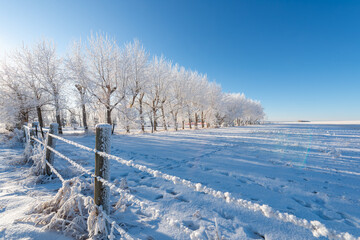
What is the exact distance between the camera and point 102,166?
6.37 feet

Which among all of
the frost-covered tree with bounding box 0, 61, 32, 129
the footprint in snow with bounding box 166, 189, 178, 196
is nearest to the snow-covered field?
the footprint in snow with bounding box 166, 189, 178, 196

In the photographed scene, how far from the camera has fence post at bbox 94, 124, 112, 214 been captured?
1920 mm

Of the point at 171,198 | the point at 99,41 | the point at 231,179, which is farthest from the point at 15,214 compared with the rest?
the point at 99,41

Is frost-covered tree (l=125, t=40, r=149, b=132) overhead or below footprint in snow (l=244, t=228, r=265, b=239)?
overhead

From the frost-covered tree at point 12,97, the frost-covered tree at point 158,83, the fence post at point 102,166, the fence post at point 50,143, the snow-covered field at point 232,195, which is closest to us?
the fence post at point 102,166

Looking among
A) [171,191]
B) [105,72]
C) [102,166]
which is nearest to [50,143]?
[102,166]

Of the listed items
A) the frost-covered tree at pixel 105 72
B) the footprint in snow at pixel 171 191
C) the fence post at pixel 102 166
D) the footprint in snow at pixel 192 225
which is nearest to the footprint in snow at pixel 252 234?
the footprint in snow at pixel 192 225

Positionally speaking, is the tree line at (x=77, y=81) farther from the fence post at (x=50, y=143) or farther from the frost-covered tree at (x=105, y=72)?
the fence post at (x=50, y=143)

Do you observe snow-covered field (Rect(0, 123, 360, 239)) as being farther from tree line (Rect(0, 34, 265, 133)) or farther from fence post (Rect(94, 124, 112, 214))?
tree line (Rect(0, 34, 265, 133))

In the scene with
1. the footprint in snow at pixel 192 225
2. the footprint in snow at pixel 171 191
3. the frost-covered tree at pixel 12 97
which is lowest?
the footprint in snow at pixel 192 225

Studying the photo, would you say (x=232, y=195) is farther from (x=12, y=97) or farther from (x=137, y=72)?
(x=12, y=97)

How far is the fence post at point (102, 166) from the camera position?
1.92 metres

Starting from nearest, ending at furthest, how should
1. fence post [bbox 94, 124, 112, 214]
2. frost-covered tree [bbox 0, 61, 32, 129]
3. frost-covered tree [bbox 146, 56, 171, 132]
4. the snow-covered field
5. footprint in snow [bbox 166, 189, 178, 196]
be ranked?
fence post [bbox 94, 124, 112, 214] < the snow-covered field < footprint in snow [bbox 166, 189, 178, 196] < frost-covered tree [bbox 0, 61, 32, 129] < frost-covered tree [bbox 146, 56, 171, 132]

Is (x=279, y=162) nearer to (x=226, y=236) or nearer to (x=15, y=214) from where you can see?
(x=226, y=236)
